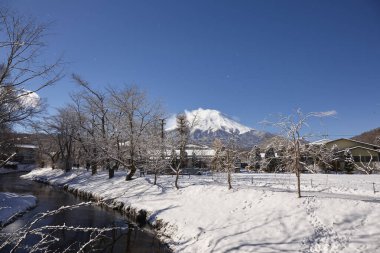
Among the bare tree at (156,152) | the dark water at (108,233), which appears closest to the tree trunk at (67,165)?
the bare tree at (156,152)

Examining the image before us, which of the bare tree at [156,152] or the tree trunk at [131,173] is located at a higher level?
the bare tree at [156,152]

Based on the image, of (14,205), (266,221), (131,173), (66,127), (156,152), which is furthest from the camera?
(66,127)

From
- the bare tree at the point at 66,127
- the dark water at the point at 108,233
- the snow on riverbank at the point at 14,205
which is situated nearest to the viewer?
the dark water at the point at 108,233

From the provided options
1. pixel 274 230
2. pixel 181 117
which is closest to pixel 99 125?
pixel 181 117

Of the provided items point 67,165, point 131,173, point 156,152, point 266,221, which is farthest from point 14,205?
point 67,165

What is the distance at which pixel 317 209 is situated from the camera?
1484 cm

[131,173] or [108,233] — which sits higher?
[131,173]

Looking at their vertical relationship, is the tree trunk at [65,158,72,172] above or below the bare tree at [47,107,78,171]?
below

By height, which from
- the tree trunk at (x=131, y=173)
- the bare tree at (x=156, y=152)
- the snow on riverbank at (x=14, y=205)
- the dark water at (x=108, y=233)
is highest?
the bare tree at (x=156, y=152)

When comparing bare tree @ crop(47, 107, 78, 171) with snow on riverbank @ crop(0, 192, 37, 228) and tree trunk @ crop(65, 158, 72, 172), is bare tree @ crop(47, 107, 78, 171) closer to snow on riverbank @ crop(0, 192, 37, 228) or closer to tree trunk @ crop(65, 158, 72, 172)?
tree trunk @ crop(65, 158, 72, 172)

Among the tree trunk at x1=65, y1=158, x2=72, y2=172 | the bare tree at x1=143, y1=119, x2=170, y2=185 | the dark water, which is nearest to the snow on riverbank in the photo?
the dark water

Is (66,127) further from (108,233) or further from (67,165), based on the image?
(108,233)

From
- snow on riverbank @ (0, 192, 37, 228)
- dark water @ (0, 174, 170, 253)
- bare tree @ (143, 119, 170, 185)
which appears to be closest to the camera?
dark water @ (0, 174, 170, 253)

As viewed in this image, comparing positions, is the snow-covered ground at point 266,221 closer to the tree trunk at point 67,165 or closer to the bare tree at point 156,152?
the bare tree at point 156,152
